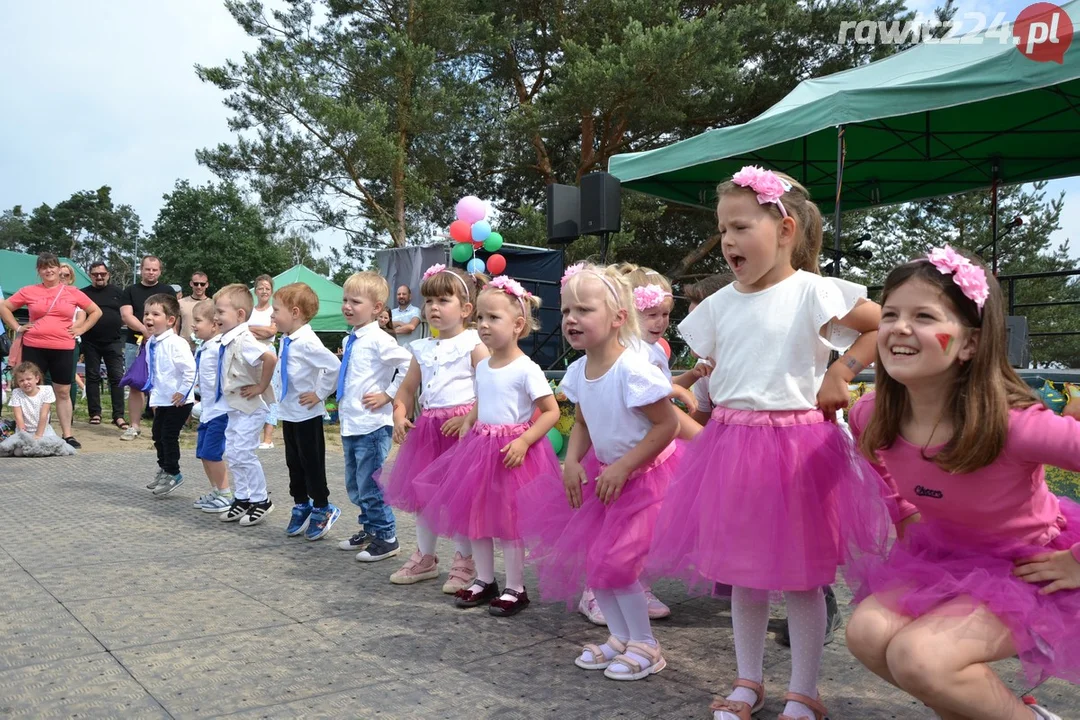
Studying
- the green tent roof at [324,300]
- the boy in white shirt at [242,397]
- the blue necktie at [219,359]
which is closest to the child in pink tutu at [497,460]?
the boy in white shirt at [242,397]

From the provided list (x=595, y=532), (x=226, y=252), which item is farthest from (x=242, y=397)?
(x=226, y=252)

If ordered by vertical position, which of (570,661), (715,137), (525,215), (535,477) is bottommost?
(570,661)

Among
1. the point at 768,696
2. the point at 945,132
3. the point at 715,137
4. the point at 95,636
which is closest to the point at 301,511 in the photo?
the point at 95,636

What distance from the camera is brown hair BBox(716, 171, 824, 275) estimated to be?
8.55ft

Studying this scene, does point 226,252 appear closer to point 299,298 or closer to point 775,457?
point 299,298

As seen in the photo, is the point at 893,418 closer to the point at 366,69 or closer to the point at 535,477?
the point at 535,477

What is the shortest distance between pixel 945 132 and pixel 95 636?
28.3 ft

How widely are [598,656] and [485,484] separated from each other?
3.17 ft

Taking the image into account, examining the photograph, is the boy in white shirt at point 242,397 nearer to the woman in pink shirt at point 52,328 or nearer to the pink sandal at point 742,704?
the pink sandal at point 742,704

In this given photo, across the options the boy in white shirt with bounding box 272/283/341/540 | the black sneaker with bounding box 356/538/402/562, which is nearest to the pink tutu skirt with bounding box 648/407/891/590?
the black sneaker with bounding box 356/538/402/562

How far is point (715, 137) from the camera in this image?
6.89m

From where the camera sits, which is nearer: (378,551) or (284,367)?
(378,551)

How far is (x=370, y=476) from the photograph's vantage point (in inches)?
182

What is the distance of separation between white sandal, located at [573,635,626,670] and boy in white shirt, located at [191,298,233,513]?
3.62 metres
